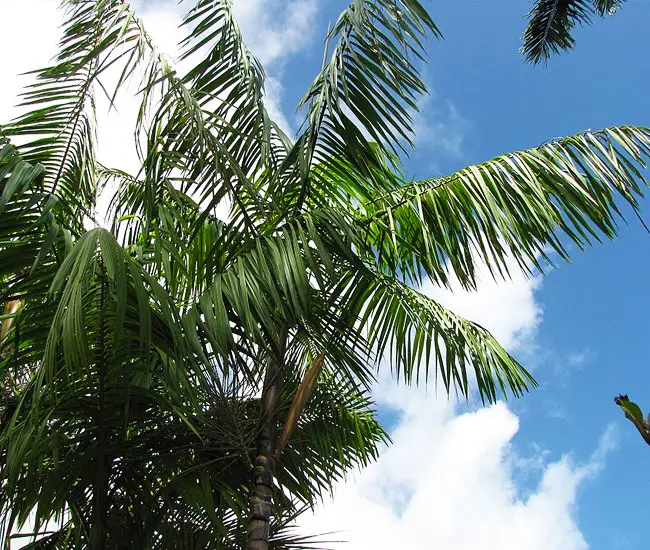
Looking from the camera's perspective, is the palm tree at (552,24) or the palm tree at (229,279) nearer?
the palm tree at (229,279)

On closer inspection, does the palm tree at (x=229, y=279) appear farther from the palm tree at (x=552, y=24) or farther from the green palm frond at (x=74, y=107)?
the palm tree at (x=552, y=24)

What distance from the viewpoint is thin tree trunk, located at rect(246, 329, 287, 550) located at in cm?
322

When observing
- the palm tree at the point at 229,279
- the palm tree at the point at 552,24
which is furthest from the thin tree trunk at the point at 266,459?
the palm tree at the point at 552,24

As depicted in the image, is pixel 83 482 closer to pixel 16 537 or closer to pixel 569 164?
pixel 16 537

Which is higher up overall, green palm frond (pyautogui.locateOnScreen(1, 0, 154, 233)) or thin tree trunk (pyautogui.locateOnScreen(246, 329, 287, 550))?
green palm frond (pyautogui.locateOnScreen(1, 0, 154, 233))

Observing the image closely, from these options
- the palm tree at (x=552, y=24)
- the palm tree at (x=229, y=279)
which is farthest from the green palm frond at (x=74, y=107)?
the palm tree at (x=552, y=24)

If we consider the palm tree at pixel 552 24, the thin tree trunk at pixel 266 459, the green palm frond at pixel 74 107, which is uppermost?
the palm tree at pixel 552 24

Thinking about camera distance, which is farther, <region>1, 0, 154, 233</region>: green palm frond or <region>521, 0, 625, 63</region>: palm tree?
<region>521, 0, 625, 63</region>: palm tree

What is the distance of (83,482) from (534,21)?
31.9 feet

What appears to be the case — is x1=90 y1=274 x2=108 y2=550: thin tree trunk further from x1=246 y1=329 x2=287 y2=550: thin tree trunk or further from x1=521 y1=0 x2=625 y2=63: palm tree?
x1=521 y1=0 x2=625 y2=63: palm tree

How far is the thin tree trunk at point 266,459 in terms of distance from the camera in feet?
10.6

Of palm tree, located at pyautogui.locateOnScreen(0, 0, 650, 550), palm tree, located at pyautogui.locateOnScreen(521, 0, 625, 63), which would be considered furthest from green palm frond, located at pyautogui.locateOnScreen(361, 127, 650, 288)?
palm tree, located at pyautogui.locateOnScreen(521, 0, 625, 63)

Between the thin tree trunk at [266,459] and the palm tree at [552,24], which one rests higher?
the palm tree at [552,24]

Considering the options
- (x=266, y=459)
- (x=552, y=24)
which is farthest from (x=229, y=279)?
(x=552, y=24)
